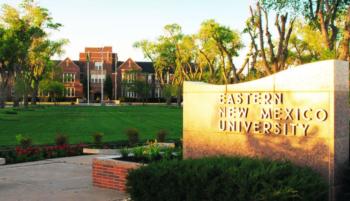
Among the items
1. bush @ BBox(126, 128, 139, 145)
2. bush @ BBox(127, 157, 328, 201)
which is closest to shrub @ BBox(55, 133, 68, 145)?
bush @ BBox(126, 128, 139, 145)

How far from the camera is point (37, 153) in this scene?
55.3ft

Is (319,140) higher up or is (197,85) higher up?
(197,85)

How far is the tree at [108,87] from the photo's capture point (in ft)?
352

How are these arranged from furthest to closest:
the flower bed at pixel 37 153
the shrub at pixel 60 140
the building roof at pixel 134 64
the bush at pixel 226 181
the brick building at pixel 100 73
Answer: the building roof at pixel 134 64
the brick building at pixel 100 73
the shrub at pixel 60 140
the flower bed at pixel 37 153
the bush at pixel 226 181

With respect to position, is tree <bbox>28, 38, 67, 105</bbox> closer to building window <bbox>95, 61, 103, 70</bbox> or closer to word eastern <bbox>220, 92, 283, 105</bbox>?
building window <bbox>95, 61, 103, 70</bbox>

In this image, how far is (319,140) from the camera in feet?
27.9

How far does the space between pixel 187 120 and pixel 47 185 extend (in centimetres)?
358

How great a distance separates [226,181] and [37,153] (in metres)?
11.0

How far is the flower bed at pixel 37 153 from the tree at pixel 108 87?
89714mm

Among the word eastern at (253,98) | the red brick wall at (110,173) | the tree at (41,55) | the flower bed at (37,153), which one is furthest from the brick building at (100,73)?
the word eastern at (253,98)

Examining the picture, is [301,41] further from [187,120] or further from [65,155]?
[187,120]

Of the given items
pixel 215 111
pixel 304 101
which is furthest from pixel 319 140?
pixel 215 111

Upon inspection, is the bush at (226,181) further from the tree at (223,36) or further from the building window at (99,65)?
the building window at (99,65)

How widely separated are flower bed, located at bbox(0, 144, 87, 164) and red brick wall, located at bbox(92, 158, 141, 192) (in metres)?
5.48
